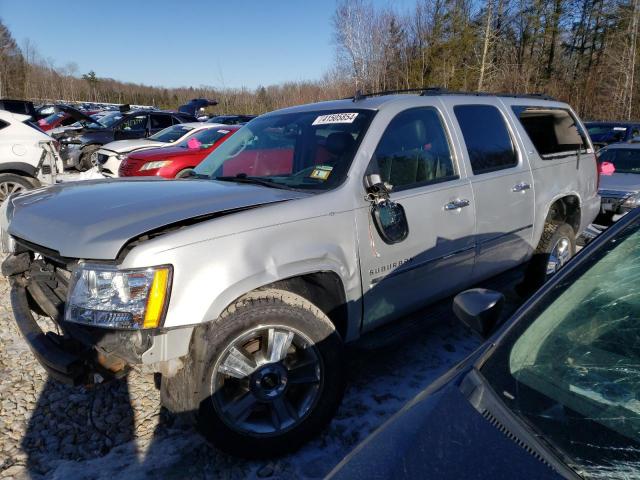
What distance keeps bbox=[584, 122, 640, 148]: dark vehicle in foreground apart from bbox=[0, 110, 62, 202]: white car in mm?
12810

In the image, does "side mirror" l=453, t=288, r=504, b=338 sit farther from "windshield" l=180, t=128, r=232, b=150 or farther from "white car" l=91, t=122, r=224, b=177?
"white car" l=91, t=122, r=224, b=177

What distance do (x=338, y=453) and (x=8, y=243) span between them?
7.88 ft

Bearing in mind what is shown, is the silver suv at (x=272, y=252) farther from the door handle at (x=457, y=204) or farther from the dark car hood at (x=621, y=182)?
the dark car hood at (x=621, y=182)

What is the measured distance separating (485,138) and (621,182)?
17.0ft

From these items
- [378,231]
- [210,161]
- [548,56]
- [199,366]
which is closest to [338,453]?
[199,366]

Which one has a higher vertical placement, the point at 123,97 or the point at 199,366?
the point at 123,97

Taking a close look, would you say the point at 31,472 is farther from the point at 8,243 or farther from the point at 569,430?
the point at 569,430

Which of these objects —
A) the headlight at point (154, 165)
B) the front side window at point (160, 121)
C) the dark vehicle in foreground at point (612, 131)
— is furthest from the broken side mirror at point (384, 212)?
the front side window at point (160, 121)

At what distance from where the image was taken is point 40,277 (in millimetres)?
2711

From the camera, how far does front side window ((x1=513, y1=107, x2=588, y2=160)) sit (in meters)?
4.34

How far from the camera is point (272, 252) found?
7.65 ft

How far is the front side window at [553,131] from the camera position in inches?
171

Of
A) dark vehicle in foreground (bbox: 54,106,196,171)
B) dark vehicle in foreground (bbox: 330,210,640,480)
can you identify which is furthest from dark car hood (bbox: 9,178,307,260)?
dark vehicle in foreground (bbox: 54,106,196,171)

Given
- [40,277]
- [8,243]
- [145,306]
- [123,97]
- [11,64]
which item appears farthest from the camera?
[123,97]
